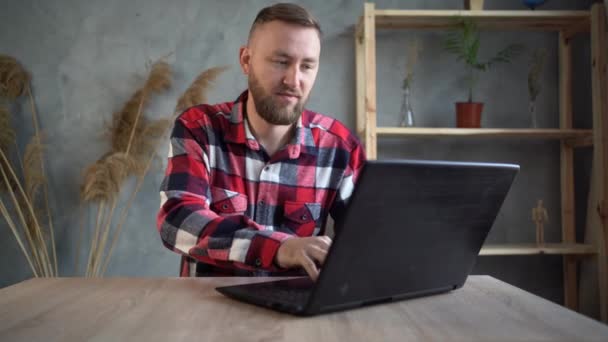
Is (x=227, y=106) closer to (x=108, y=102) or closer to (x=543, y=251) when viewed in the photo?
(x=108, y=102)

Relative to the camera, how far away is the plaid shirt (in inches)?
59.7

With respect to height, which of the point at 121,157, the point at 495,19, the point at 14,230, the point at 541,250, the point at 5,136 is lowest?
the point at 541,250

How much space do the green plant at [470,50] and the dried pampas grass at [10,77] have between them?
2095 mm

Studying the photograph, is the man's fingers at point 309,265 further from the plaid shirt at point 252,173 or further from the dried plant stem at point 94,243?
the dried plant stem at point 94,243

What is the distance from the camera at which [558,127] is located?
2.97 meters

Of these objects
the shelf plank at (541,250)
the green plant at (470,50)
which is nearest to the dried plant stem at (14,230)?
the shelf plank at (541,250)

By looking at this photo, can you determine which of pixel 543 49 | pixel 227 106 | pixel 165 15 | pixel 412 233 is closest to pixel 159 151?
pixel 165 15

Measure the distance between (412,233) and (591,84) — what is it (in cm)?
250

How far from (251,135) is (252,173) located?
0.11 metres

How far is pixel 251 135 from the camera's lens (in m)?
1.70

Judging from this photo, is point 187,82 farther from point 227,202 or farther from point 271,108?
point 227,202

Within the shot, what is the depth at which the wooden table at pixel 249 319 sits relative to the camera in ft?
2.31

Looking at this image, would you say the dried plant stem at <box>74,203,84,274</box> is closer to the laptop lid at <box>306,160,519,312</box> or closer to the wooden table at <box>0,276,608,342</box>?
the wooden table at <box>0,276,608,342</box>

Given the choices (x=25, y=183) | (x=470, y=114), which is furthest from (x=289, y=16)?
(x=25, y=183)
